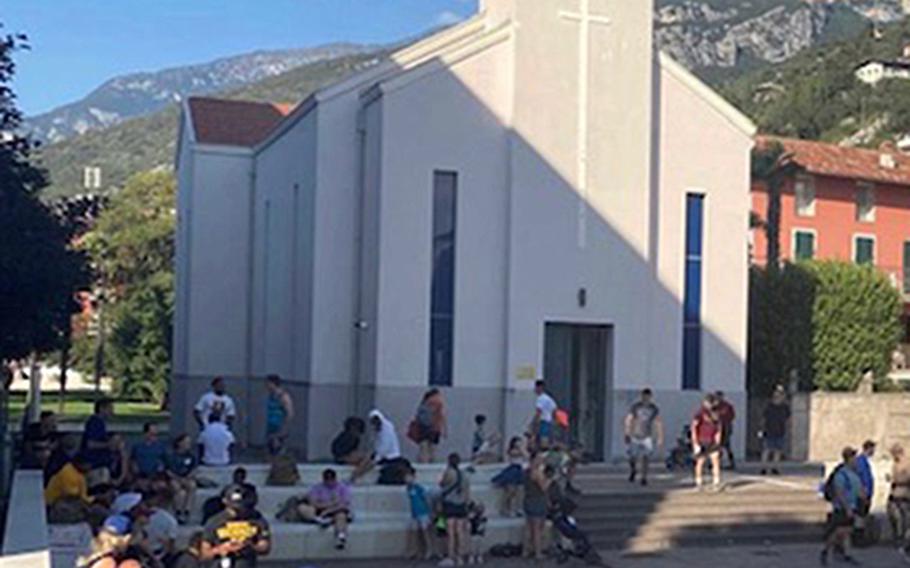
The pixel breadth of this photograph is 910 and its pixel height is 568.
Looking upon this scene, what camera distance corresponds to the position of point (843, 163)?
59.9m

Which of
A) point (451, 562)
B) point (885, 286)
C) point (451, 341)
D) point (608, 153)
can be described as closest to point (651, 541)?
point (451, 562)

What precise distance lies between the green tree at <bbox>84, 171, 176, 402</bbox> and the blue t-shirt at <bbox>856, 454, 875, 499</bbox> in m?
42.1

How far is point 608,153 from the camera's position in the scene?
28281 millimetres

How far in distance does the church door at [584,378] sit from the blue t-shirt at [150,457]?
10.5m

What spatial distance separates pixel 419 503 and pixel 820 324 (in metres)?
18.4

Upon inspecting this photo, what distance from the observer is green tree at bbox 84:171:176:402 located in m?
61.7

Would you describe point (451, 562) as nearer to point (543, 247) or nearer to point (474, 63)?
point (543, 247)

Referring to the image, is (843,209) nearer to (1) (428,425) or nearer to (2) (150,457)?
(1) (428,425)

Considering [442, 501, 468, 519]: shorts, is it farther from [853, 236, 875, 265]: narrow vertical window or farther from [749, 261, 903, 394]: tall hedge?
[853, 236, 875, 265]: narrow vertical window

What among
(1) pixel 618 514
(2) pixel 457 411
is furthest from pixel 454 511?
(2) pixel 457 411

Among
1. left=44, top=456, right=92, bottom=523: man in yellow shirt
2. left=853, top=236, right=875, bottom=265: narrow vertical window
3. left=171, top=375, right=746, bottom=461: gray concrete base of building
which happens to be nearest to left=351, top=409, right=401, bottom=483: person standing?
left=171, top=375, right=746, bottom=461: gray concrete base of building

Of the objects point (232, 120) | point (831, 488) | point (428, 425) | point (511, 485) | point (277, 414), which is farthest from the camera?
point (232, 120)

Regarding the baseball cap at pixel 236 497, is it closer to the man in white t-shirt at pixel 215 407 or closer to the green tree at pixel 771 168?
the man in white t-shirt at pixel 215 407

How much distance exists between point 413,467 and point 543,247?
298 inches
